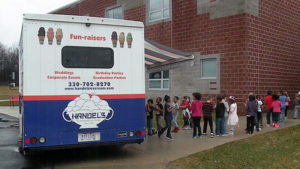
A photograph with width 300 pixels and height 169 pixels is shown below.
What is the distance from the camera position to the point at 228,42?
17.8m

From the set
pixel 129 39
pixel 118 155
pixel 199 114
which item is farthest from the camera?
pixel 199 114

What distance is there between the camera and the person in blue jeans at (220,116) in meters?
10.8

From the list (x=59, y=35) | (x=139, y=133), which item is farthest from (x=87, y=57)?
(x=139, y=133)

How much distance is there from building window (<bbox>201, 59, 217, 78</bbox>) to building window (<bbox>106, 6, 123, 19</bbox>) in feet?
29.4

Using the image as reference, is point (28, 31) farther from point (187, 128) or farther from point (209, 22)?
point (209, 22)

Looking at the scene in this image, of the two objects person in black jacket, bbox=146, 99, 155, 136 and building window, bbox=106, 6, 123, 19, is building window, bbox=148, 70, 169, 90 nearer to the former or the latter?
building window, bbox=106, 6, 123, 19

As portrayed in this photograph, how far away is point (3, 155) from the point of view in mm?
8828

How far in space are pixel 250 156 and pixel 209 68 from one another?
1138cm

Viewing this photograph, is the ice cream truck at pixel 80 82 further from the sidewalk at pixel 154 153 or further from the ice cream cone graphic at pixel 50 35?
the sidewalk at pixel 154 153

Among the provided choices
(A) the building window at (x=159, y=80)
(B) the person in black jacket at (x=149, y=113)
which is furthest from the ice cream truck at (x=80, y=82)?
(A) the building window at (x=159, y=80)

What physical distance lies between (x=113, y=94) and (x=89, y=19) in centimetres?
172

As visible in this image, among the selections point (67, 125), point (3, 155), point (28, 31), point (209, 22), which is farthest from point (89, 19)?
point (209, 22)

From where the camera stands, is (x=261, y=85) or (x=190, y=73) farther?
(x=190, y=73)

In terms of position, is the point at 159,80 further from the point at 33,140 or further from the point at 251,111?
the point at 33,140
